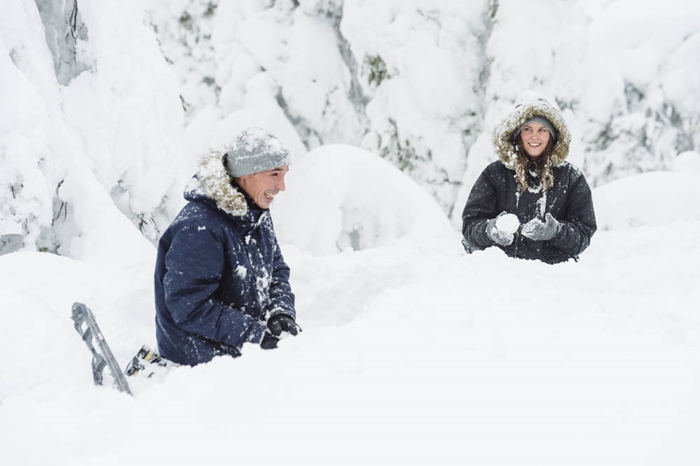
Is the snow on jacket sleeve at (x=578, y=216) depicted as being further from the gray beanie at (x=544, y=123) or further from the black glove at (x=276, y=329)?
the black glove at (x=276, y=329)

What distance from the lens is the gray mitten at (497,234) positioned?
3.50 metres

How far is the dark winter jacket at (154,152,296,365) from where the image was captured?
2.46 meters

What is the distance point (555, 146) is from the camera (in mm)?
3635

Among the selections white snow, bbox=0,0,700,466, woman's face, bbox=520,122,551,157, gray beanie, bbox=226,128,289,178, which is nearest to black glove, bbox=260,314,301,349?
white snow, bbox=0,0,700,466

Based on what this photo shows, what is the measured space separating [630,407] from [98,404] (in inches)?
62.5

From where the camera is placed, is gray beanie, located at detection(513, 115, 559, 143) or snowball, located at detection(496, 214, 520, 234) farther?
gray beanie, located at detection(513, 115, 559, 143)

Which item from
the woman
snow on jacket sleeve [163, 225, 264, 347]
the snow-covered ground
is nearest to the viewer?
the snow-covered ground

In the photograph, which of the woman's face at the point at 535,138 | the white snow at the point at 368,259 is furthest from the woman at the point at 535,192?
the white snow at the point at 368,259

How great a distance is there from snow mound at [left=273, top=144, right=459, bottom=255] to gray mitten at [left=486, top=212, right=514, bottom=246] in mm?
4408

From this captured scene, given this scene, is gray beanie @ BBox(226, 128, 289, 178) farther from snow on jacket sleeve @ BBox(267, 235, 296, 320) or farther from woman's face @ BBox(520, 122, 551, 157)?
woman's face @ BBox(520, 122, 551, 157)

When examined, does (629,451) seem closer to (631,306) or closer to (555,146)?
(631,306)

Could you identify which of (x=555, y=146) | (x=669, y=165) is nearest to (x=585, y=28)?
(x=669, y=165)

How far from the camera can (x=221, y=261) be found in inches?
100

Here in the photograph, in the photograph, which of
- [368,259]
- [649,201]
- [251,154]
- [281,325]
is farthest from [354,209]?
[251,154]
